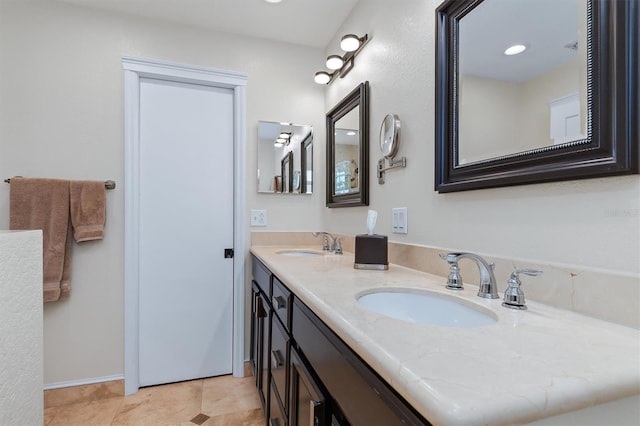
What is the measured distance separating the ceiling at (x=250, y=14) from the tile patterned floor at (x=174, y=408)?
2377mm

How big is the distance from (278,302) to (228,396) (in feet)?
3.48

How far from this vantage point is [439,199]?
4.04 feet

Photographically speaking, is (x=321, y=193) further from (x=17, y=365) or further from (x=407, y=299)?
(x=17, y=365)

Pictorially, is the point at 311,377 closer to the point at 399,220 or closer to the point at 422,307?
the point at 422,307

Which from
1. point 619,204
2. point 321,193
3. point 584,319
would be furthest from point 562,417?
point 321,193

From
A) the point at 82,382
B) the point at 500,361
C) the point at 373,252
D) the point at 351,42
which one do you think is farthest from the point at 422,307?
the point at 82,382

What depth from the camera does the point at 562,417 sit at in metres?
0.43

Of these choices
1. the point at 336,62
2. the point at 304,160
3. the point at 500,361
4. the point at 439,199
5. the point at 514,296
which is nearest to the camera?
the point at 500,361

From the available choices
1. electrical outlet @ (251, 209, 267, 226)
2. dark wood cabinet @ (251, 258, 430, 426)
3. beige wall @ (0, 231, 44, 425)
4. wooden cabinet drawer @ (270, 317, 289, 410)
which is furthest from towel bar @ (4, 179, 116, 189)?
wooden cabinet drawer @ (270, 317, 289, 410)

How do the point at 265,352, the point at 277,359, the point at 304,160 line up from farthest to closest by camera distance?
1. the point at 304,160
2. the point at 265,352
3. the point at 277,359

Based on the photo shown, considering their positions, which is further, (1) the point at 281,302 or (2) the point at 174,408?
(2) the point at 174,408

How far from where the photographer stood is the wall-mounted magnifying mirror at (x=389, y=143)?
1467 millimetres

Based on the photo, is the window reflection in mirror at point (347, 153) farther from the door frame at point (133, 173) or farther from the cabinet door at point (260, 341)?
the door frame at point (133, 173)

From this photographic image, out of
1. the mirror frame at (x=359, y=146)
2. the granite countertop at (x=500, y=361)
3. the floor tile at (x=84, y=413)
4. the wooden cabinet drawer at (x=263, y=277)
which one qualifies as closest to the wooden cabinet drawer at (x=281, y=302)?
the wooden cabinet drawer at (x=263, y=277)
